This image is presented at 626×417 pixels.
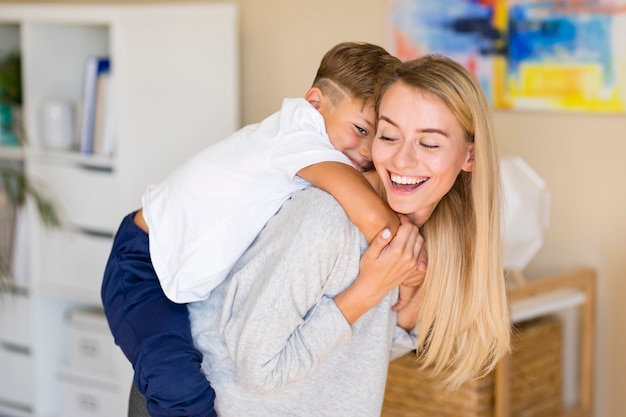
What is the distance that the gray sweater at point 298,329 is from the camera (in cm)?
139

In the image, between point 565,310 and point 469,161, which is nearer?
point 469,161

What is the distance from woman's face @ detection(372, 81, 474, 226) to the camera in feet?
4.61

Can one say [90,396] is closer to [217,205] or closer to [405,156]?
[217,205]

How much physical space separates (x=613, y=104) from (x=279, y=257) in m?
1.44

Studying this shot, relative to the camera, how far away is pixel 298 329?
1438 millimetres

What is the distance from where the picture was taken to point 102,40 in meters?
3.46

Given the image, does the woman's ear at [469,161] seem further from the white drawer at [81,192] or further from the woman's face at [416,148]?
the white drawer at [81,192]

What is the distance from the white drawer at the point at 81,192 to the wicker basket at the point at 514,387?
1197 mm

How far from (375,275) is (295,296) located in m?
0.13

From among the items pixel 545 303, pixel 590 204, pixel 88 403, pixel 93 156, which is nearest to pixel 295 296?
pixel 545 303

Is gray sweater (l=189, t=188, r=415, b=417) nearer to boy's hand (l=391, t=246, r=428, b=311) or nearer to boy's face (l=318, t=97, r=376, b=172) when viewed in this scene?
boy's hand (l=391, t=246, r=428, b=311)

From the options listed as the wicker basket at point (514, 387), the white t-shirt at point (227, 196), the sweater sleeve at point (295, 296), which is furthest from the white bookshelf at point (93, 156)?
the sweater sleeve at point (295, 296)

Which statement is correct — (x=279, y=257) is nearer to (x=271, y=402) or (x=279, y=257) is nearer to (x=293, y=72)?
(x=271, y=402)

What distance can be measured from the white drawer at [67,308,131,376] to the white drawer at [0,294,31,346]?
181mm
